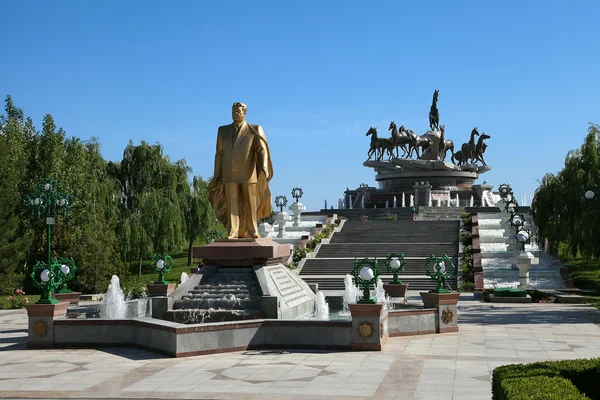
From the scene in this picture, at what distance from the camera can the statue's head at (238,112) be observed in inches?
618

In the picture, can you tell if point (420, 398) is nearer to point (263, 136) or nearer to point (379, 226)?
point (263, 136)

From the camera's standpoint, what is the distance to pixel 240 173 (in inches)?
→ 615

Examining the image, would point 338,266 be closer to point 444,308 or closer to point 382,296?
point 382,296

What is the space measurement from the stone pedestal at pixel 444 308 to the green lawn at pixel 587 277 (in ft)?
23.9

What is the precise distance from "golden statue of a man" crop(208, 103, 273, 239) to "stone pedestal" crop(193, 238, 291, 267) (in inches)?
13.2

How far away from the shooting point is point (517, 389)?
701 cm

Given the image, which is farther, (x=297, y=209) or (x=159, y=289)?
(x=297, y=209)

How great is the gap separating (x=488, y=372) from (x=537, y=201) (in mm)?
20202

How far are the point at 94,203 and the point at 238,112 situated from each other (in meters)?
19.5

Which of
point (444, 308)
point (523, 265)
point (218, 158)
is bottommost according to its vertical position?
point (444, 308)

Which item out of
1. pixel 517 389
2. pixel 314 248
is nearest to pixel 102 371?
pixel 517 389

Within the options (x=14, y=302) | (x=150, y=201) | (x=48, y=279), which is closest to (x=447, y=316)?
(x=48, y=279)

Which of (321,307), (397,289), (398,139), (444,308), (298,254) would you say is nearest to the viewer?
(444,308)

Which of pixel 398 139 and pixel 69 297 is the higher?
pixel 398 139
